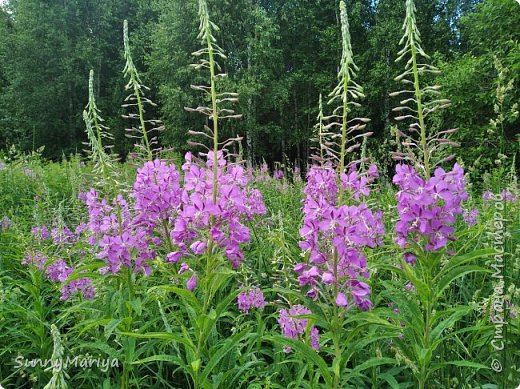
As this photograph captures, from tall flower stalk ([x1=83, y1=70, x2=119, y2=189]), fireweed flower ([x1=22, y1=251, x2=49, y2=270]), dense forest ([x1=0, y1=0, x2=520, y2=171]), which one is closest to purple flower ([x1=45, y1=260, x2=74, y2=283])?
fireweed flower ([x1=22, y1=251, x2=49, y2=270])

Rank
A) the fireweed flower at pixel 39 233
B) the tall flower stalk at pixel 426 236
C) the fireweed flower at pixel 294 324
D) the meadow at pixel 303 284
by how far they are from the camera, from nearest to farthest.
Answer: the meadow at pixel 303 284 → the tall flower stalk at pixel 426 236 → the fireweed flower at pixel 294 324 → the fireweed flower at pixel 39 233

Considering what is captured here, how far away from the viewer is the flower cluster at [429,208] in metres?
2.35

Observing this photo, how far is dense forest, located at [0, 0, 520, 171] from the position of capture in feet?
81.2

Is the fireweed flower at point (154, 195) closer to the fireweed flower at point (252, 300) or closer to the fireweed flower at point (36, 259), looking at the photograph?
the fireweed flower at point (252, 300)

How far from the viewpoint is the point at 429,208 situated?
7.97 feet

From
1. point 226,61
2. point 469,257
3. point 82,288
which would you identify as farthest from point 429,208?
point 226,61

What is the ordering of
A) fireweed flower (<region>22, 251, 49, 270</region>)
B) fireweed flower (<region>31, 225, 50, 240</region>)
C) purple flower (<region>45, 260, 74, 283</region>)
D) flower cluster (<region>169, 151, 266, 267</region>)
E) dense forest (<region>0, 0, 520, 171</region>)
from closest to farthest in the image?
flower cluster (<region>169, 151, 266, 267</region>), purple flower (<region>45, 260, 74, 283</region>), fireweed flower (<region>22, 251, 49, 270</region>), fireweed flower (<region>31, 225, 50, 240</region>), dense forest (<region>0, 0, 520, 171</region>)

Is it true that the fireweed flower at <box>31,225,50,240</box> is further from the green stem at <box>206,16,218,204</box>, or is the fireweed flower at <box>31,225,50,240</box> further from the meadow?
the green stem at <box>206,16,218,204</box>

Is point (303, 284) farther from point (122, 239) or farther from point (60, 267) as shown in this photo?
point (60, 267)

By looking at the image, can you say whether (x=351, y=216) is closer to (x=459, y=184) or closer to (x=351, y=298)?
(x=351, y=298)

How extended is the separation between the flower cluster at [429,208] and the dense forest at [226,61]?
1972 centimetres

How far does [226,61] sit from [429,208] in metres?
21.6

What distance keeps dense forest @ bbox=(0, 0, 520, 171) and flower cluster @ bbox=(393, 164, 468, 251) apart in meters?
19.7

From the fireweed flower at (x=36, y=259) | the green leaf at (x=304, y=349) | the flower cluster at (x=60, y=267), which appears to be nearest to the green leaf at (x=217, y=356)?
the green leaf at (x=304, y=349)
